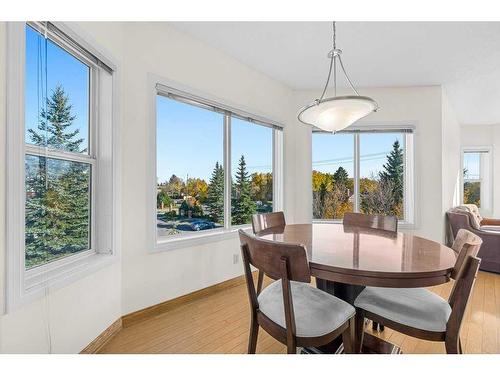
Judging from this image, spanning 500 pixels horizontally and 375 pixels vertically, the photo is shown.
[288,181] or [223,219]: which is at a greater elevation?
[288,181]

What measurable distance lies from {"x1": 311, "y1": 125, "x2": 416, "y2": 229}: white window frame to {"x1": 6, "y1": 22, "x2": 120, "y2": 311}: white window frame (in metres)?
2.78

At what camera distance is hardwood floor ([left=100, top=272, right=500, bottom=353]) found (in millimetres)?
1772

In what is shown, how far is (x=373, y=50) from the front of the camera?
270 centimetres

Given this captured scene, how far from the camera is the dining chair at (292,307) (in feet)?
3.81

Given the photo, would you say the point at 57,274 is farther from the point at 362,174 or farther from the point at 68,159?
the point at 362,174

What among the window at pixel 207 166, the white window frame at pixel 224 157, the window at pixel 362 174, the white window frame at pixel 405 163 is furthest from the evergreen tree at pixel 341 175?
the window at pixel 207 166

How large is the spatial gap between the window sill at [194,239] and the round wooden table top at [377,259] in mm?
892

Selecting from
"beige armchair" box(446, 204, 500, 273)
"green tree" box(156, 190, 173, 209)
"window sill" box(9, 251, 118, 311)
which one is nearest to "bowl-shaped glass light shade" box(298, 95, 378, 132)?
"green tree" box(156, 190, 173, 209)

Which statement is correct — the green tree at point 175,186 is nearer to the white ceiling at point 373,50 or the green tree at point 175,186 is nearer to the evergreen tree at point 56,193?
the evergreen tree at point 56,193

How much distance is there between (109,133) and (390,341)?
8.20ft

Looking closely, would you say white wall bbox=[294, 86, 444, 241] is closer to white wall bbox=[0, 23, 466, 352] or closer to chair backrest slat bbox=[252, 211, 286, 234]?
white wall bbox=[0, 23, 466, 352]
